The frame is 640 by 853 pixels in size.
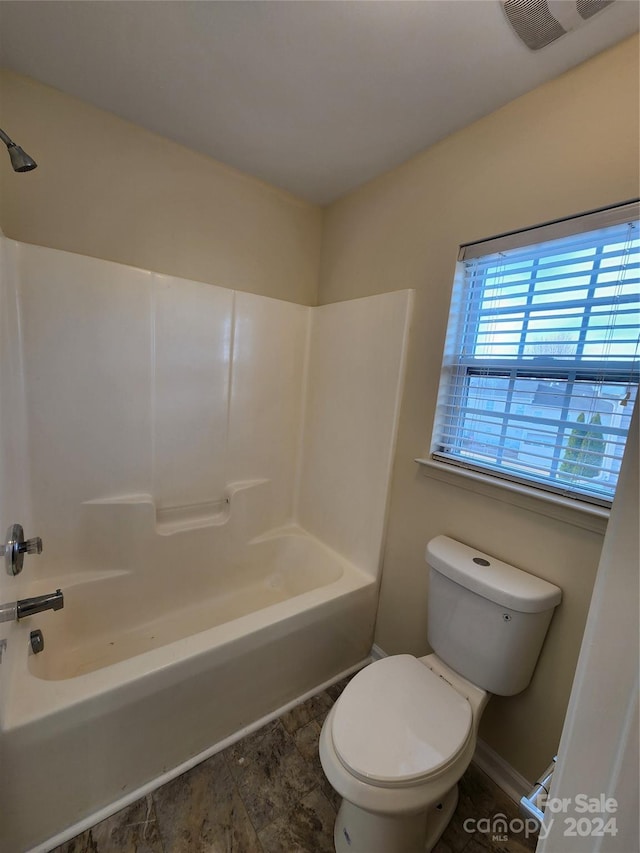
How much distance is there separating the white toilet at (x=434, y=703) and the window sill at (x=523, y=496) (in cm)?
23

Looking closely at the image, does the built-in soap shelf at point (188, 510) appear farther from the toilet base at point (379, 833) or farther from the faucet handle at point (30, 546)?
the toilet base at point (379, 833)

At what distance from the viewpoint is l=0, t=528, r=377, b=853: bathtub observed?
97 centimetres

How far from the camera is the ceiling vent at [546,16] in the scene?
34.3 inches

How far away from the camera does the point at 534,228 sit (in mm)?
1165

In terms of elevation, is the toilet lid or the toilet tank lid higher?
the toilet tank lid

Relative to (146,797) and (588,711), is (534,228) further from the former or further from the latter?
(146,797)

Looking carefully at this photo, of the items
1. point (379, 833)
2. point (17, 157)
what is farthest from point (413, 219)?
point (379, 833)

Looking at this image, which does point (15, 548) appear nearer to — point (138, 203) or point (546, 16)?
point (138, 203)

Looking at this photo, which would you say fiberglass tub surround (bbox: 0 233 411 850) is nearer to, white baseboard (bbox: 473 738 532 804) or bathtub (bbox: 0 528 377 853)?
bathtub (bbox: 0 528 377 853)

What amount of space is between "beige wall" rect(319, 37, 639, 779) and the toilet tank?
0.24ft

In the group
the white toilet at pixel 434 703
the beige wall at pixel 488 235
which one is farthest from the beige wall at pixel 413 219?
the white toilet at pixel 434 703

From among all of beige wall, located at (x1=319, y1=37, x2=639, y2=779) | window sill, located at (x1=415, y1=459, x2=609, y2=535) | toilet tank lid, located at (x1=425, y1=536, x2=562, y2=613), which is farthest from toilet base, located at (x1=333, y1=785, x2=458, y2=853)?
window sill, located at (x1=415, y1=459, x2=609, y2=535)

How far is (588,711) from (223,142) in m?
2.14

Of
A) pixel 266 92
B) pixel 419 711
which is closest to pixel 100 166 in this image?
pixel 266 92
